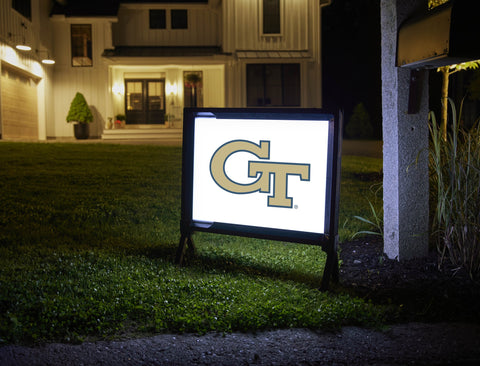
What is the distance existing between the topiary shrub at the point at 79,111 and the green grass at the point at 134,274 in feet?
51.6

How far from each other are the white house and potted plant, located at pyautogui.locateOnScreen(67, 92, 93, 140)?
1.08m

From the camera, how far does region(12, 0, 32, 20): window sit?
820 inches

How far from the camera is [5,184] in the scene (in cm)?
793

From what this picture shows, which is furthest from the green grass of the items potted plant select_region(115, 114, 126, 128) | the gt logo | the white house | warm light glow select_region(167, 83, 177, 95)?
warm light glow select_region(167, 83, 177, 95)

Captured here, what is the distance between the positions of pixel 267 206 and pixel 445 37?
6.11ft

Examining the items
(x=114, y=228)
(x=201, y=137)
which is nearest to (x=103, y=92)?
(x=114, y=228)

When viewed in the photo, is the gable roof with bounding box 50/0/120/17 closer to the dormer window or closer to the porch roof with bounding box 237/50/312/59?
the dormer window

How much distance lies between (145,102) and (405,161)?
23158 millimetres

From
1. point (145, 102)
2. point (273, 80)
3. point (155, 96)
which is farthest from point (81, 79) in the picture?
point (273, 80)

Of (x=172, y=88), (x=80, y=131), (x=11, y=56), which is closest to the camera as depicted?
(x=11, y=56)

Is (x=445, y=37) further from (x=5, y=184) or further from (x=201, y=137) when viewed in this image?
(x=5, y=184)

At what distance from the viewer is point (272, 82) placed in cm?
2552

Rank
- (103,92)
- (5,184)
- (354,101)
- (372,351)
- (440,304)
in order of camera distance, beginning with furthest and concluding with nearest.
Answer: (354,101) → (103,92) → (5,184) → (440,304) → (372,351)

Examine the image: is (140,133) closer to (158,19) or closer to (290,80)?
(158,19)
